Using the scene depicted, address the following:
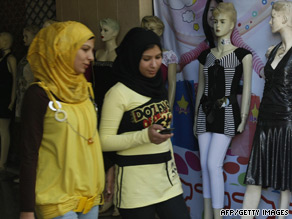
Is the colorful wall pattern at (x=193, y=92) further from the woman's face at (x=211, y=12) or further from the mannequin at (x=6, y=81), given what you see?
the mannequin at (x=6, y=81)

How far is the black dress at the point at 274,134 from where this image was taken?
9.66ft

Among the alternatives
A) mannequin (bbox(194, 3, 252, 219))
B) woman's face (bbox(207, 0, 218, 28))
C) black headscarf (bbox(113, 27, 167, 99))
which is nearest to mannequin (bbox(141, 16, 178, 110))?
mannequin (bbox(194, 3, 252, 219))

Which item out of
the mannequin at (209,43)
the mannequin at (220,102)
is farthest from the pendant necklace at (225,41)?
the mannequin at (209,43)

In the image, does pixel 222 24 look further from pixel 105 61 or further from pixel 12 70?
pixel 12 70

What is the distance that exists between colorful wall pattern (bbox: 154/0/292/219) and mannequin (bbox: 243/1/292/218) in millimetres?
184

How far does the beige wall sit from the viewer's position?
4.16 m

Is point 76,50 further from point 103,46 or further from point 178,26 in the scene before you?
point 103,46

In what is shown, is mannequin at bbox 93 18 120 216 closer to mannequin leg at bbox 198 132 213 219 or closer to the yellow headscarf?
mannequin leg at bbox 198 132 213 219

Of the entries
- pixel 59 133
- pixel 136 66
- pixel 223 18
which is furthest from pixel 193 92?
pixel 59 133

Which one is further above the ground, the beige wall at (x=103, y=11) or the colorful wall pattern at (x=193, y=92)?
the beige wall at (x=103, y=11)

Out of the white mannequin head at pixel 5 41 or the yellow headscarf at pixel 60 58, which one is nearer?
the yellow headscarf at pixel 60 58

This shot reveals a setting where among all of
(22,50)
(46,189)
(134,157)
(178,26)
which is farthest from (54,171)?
(22,50)

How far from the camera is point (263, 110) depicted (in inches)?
122

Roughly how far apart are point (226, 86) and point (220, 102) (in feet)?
0.45
